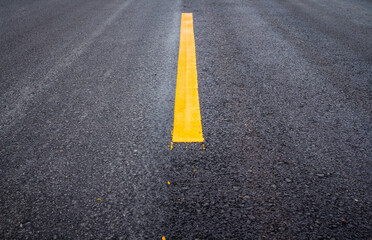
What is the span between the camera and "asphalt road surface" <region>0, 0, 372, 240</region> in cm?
112

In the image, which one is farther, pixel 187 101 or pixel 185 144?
pixel 187 101

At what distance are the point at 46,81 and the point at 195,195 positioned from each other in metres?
1.87

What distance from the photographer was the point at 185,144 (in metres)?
1.54

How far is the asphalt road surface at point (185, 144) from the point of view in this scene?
112cm

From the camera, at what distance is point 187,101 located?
1.95 m

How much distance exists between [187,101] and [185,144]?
1.70 feet

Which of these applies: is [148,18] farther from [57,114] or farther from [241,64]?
[57,114]

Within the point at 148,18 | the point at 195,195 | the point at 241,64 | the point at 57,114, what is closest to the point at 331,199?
the point at 195,195

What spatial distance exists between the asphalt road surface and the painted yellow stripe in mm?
59

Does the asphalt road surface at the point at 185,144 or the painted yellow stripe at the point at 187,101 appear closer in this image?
the asphalt road surface at the point at 185,144

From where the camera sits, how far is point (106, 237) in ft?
3.43

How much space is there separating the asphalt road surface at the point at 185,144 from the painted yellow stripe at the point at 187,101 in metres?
0.06

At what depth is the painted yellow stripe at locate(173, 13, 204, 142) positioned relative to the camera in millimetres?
1630

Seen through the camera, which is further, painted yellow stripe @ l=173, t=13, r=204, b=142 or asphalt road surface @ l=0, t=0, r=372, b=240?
painted yellow stripe @ l=173, t=13, r=204, b=142
